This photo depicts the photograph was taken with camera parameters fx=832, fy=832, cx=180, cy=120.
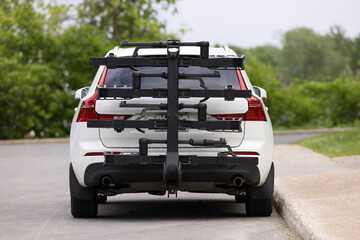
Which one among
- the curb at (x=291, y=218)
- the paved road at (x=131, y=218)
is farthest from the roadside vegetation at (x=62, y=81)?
the curb at (x=291, y=218)

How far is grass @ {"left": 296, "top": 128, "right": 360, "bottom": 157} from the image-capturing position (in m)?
18.0

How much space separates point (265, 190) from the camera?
8836 millimetres

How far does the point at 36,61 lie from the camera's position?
37031mm

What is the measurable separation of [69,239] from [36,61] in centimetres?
2997

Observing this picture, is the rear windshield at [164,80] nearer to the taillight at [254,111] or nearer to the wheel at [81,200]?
the taillight at [254,111]

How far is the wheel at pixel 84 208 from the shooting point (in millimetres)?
9172

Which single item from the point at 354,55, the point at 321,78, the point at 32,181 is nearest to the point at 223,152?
the point at 32,181

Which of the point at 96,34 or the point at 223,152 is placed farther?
the point at 96,34

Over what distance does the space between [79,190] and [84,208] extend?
441mm

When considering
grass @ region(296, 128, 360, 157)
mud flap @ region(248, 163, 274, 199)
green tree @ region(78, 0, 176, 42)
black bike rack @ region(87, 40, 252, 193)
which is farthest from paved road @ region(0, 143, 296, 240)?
green tree @ region(78, 0, 176, 42)

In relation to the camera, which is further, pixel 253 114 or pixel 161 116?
pixel 253 114

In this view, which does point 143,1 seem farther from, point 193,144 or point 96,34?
point 193,144

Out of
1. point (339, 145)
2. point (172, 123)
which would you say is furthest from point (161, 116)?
point (339, 145)

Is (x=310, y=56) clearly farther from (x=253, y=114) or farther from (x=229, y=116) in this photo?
(x=229, y=116)
